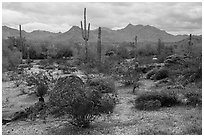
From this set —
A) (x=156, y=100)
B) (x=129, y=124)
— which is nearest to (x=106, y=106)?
(x=129, y=124)

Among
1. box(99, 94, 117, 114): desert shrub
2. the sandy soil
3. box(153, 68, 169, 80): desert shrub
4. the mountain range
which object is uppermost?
the mountain range

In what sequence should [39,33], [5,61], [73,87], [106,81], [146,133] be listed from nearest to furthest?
[146,133] < [73,87] < [106,81] < [5,61] < [39,33]

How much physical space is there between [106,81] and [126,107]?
300 centimetres

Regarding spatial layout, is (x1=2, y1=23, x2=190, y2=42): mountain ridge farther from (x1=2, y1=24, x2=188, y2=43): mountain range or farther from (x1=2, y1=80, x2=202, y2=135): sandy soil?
(x1=2, y1=80, x2=202, y2=135): sandy soil

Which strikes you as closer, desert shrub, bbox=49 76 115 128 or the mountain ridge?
desert shrub, bbox=49 76 115 128

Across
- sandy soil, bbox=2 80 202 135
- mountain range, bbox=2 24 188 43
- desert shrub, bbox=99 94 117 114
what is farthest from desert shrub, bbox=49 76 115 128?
mountain range, bbox=2 24 188 43

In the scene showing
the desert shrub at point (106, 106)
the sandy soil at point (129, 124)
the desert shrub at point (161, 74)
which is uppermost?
the desert shrub at point (161, 74)

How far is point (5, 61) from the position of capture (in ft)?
71.1

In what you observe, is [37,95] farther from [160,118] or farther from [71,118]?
[160,118]

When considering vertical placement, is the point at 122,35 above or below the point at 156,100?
above

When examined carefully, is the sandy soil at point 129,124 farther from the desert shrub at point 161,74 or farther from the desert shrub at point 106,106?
the desert shrub at point 161,74

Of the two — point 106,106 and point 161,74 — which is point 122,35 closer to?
point 161,74

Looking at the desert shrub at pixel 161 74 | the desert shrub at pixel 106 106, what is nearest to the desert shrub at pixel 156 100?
the desert shrub at pixel 106 106

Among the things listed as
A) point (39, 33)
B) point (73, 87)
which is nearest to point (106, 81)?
point (73, 87)
